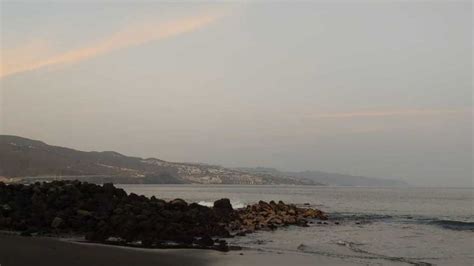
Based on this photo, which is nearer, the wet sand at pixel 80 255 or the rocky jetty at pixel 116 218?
the wet sand at pixel 80 255

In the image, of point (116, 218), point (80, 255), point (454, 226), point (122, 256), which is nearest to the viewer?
point (80, 255)

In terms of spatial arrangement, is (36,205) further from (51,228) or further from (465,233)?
(465,233)

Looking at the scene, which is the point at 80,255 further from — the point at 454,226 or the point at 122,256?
the point at 454,226

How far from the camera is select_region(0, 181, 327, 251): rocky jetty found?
67.2 ft

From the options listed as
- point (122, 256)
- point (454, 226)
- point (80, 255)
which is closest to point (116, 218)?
point (122, 256)

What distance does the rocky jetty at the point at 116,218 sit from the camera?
67.2 feet

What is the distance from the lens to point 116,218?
21.7 meters

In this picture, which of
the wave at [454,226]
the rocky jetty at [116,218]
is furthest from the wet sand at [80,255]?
the wave at [454,226]

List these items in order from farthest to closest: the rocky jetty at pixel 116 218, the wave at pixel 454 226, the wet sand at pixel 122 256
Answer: the wave at pixel 454 226 < the rocky jetty at pixel 116 218 < the wet sand at pixel 122 256

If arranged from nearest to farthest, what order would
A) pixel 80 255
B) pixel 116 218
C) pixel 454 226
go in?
pixel 80 255
pixel 116 218
pixel 454 226

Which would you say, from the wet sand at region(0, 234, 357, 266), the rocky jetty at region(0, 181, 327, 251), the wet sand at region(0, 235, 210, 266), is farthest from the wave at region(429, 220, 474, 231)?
the wet sand at region(0, 235, 210, 266)

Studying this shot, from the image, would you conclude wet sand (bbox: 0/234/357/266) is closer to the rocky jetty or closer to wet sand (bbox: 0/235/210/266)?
wet sand (bbox: 0/235/210/266)

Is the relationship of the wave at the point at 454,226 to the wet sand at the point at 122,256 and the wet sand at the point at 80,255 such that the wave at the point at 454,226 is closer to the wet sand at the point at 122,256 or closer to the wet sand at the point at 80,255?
the wet sand at the point at 122,256

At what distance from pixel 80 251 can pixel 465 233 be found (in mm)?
23552
